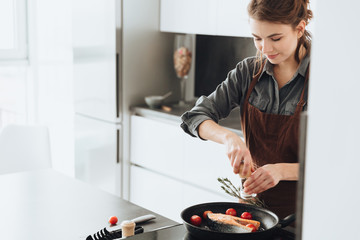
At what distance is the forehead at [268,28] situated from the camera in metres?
1.83

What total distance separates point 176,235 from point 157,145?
1990 mm

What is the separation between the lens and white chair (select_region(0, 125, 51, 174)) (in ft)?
9.39

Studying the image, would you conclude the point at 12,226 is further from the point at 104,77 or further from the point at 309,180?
the point at 104,77

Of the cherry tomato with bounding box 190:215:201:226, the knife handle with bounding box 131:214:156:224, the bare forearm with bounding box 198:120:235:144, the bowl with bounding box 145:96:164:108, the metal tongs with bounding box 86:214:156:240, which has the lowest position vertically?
the knife handle with bounding box 131:214:156:224

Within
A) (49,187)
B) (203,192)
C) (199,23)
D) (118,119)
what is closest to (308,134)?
(49,187)

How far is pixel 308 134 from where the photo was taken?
0.67m

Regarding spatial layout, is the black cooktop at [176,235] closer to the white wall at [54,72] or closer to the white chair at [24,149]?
the white chair at [24,149]

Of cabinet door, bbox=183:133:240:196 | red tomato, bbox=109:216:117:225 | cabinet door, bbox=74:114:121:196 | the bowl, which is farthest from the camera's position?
cabinet door, bbox=74:114:121:196

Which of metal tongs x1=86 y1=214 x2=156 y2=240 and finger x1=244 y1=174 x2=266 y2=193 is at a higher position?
finger x1=244 y1=174 x2=266 y2=193

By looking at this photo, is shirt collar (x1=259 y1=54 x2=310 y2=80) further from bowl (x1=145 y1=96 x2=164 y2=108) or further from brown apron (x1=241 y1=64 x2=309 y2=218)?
bowl (x1=145 y1=96 x2=164 y2=108)

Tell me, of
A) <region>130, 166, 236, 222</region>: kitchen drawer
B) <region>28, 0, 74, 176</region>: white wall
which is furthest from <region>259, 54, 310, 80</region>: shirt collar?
<region>28, 0, 74, 176</region>: white wall

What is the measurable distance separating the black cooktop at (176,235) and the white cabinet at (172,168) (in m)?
1.37

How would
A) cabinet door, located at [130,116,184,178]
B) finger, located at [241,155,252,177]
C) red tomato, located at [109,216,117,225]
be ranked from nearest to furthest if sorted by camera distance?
finger, located at [241,155,252,177]
red tomato, located at [109,216,117,225]
cabinet door, located at [130,116,184,178]

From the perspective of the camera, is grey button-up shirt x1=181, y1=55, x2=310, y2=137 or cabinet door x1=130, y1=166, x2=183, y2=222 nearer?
grey button-up shirt x1=181, y1=55, x2=310, y2=137
